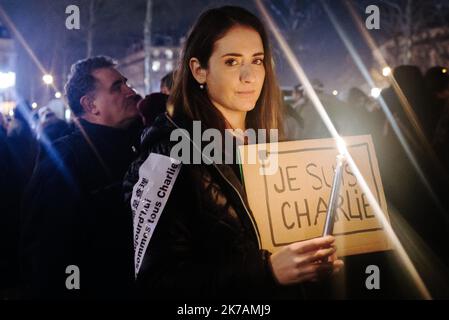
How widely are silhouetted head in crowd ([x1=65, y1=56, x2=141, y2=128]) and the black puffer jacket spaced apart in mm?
1912

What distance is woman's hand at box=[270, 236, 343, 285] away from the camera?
1535 mm

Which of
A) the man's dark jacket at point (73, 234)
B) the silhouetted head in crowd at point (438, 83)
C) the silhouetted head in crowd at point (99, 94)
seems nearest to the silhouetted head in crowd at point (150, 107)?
the silhouetted head in crowd at point (99, 94)

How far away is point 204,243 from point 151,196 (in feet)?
0.87

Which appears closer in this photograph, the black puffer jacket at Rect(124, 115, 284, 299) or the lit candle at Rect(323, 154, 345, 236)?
the lit candle at Rect(323, 154, 345, 236)

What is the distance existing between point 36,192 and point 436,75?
3966 millimetres

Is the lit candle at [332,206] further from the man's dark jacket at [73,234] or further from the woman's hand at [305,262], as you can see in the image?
the man's dark jacket at [73,234]

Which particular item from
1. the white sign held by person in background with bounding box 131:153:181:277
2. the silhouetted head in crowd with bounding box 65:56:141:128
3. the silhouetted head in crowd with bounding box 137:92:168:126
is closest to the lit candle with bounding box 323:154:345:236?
the white sign held by person in background with bounding box 131:153:181:277

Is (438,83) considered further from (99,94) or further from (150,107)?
(99,94)

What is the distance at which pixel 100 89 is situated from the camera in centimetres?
369

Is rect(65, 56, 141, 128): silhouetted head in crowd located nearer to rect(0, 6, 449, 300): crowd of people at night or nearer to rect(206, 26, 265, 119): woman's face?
rect(0, 6, 449, 300): crowd of people at night

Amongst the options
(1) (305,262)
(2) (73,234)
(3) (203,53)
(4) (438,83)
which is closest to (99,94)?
(2) (73,234)

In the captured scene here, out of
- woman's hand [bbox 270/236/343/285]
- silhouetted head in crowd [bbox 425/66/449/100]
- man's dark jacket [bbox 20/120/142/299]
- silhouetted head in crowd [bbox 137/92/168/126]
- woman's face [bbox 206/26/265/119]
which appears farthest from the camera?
silhouetted head in crowd [bbox 425/66/449/100]

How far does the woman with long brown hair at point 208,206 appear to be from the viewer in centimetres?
167

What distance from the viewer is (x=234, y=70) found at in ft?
6.56
